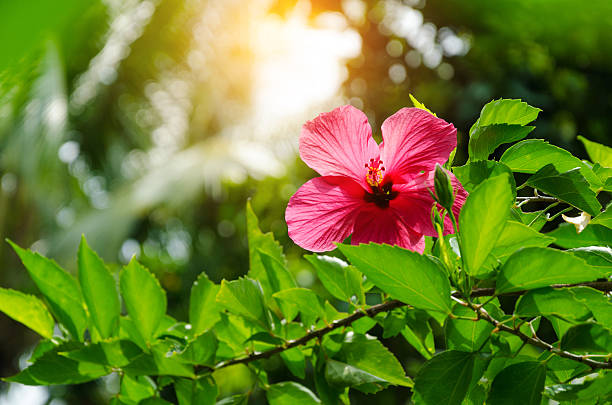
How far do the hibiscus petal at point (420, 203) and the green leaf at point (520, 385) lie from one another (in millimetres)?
66

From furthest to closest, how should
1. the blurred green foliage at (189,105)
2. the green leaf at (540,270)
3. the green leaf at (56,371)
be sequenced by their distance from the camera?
the blurred green foliage at (189,105) < the green leaf at (56,371) < the green leaf at (540,270)

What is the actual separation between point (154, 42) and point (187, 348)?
13.2 ft

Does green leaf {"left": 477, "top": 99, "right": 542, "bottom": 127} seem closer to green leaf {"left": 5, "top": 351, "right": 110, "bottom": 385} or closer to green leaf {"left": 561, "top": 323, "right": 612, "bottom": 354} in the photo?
green leaf {"left": 561, "top": 323, "right": 612, "bottom": 354}

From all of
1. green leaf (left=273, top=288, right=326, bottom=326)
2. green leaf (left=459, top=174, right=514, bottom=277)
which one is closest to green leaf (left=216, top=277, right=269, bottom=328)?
green leaf (left=273, top=288, right=326, bottom=326)

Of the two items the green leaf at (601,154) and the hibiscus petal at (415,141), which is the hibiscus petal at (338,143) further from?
the green leaf at (601,154)

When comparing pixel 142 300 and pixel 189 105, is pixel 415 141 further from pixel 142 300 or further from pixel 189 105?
pixel 189 105

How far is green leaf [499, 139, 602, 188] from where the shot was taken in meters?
0.26

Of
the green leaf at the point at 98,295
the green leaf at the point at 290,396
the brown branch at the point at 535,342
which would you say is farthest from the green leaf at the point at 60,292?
the brown branch at the point at 535,342

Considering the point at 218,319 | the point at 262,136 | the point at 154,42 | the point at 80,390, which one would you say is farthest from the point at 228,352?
the point at 80,390

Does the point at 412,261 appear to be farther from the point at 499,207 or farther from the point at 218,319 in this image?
the point at 218,319

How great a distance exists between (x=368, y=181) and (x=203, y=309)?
132mm

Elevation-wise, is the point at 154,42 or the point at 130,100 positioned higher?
the point at 154,42

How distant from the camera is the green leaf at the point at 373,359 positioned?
27cm

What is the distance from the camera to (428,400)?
229 mm
